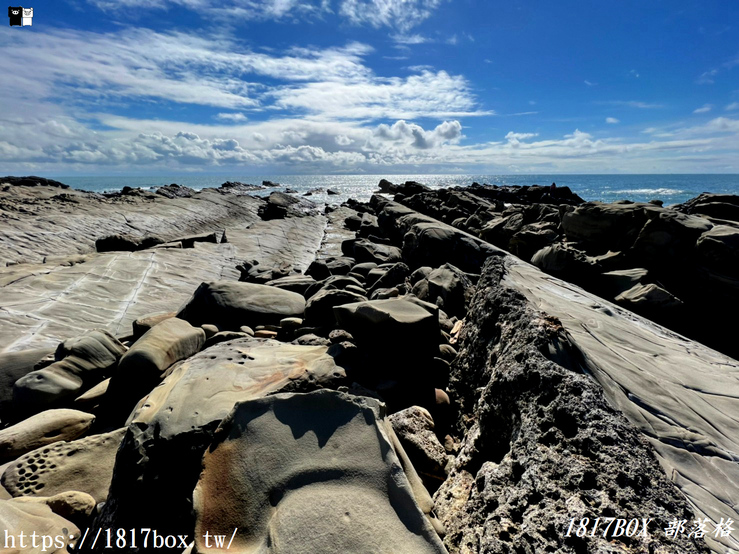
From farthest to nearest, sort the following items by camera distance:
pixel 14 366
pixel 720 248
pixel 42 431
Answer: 1. pixel 720 248
2. pixel 14 366
3. pixel 42 431

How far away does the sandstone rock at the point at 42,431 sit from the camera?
9.73ft

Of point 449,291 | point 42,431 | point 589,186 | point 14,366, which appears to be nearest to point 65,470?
Result: point 42,431

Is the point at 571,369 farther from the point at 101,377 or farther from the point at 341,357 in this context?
the point at 101,377

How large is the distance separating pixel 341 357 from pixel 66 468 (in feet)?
6.58

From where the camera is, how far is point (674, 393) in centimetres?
213

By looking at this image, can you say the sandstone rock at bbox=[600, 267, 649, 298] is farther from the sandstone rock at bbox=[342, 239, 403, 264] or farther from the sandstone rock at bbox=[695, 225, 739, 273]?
the sandstone rock at bbox=[342, 239, 403, 264]

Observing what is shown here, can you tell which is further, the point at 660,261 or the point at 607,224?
the point at 607,224

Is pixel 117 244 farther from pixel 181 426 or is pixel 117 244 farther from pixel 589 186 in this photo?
pixel 589 186

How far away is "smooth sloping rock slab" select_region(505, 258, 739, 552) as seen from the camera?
1.64 meters

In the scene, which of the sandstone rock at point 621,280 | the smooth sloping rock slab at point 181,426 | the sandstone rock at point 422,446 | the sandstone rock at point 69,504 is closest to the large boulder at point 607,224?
→ the sandstone rock at point 621,280

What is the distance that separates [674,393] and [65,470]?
3.81 m

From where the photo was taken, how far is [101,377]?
13.5 feet

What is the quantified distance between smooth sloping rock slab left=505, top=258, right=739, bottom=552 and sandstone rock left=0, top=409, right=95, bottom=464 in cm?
388

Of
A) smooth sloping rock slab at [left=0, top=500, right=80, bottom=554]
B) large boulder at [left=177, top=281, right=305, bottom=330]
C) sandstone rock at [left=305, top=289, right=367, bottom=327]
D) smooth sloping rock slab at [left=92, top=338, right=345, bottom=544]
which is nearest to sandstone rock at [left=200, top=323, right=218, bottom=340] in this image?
large boulder at [left=177, top=281, right=305, bottom=330]
